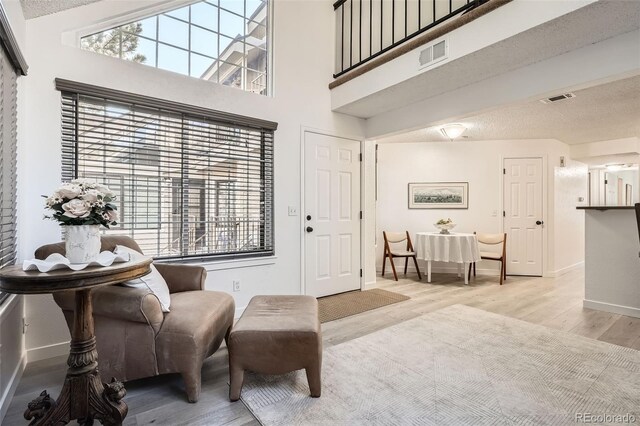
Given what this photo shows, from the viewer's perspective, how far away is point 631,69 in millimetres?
2225

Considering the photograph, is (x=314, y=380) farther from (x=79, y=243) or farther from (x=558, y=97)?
(x=558, y=97)

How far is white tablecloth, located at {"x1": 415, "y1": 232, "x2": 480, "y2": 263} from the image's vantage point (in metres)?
4.76

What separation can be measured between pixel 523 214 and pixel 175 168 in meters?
5.39

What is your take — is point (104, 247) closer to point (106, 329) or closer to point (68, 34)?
point (106, 329)

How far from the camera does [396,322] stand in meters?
3.06

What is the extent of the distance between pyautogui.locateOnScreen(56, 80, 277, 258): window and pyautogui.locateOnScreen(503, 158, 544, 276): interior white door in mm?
4252

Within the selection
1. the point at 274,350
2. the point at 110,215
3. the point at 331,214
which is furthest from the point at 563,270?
the point at 110,215

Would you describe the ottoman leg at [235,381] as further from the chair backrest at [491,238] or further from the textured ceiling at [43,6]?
the chair backrest at [491,238]

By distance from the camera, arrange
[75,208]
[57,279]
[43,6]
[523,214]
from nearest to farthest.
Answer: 1. [57,279]
2. [75,208]
3. [43,6]
4. [523,214]

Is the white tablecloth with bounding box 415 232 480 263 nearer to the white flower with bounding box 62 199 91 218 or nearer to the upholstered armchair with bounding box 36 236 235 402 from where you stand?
the upholstered armchair with bounding box 36 236 235 402

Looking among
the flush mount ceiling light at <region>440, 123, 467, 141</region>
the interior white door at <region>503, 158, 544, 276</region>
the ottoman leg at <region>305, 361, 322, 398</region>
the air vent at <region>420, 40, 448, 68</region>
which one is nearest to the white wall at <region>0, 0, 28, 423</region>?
the ottoman leg at <region>305, 361, 322, 398</region>

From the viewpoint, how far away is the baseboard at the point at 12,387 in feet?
5.24

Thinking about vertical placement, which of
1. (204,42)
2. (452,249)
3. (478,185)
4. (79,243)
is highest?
(204,42)

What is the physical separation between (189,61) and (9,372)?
2688 millimetres
